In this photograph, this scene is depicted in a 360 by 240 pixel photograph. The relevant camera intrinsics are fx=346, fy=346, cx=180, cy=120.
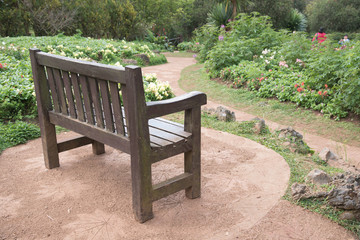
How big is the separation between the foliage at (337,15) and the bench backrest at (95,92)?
25.3 m

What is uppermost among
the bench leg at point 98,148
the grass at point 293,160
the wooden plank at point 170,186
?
the wooden plank at point 170,186

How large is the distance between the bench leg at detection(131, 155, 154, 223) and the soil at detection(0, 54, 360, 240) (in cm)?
8

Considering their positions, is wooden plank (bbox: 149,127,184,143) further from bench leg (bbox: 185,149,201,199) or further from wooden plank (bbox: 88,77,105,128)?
wooden plank (bbox: 88,77,105,128)

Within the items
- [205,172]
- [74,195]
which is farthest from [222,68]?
[74,195]

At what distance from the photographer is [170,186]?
2873 millimetres

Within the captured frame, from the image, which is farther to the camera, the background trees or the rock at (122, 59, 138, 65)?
the background trees

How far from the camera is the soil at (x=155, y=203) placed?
8.69ft

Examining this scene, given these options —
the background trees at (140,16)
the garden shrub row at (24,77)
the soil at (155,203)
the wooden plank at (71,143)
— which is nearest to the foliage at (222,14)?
the background trees at (140,16)

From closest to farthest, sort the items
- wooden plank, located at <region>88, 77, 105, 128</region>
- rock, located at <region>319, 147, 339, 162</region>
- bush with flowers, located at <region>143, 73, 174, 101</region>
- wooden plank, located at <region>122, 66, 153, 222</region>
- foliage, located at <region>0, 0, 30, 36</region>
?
wooden plank, located at <region>122, 66, 153, 222</region>, wooden plank, located at <region>88, 77, 105, 128</region>, rock, located at <region>319, 147, 339, 162</region>, bush with flowers, located at <region>143, 73, 174, 101</region>, foliage, located at <region>0, 0, 30, 36</region>

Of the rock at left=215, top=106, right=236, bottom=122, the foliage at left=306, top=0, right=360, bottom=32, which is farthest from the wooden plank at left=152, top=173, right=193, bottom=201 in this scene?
the foliage at left=306, top=0, right=360, bottom=32

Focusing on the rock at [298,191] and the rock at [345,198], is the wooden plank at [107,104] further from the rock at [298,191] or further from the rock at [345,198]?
the rock at [345,198]

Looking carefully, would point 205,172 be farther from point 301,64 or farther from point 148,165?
point 301,64

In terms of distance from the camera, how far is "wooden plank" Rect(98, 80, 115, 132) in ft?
8.98

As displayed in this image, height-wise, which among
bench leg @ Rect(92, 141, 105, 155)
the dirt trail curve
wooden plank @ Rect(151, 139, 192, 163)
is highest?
wooden plank @ Rect(151, 139, 192, 163)
